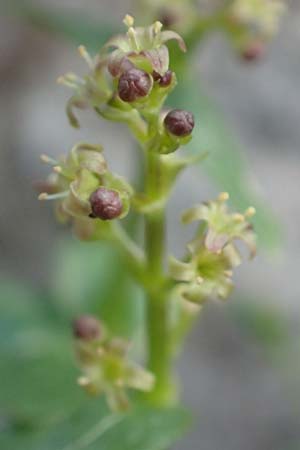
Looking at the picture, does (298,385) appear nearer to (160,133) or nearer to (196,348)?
(196,348)

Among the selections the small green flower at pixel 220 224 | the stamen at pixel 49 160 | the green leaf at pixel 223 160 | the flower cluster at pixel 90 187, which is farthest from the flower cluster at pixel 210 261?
the green leaf at pixel 223 160

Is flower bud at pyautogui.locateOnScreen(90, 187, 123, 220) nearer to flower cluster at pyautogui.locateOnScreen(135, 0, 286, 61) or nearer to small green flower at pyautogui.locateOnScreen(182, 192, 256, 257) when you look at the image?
small green flower at pyautogui.locateOnScreen(182, 192, 256, 257)

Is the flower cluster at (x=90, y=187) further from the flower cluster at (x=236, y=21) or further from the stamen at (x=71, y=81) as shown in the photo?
the flower cluster at (x=236, y=21)

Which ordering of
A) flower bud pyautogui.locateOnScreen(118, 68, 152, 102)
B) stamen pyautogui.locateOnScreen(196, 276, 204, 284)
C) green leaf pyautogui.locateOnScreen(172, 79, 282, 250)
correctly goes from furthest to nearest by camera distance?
green leaf pyautogui.locateOnScreen(172, 79, 282, 250) < stamen pyautogui.locateOnScreen(196, 276, 204, 284) < flower bud pyautogui.locateOnScreen(118, 68, 152, 102)

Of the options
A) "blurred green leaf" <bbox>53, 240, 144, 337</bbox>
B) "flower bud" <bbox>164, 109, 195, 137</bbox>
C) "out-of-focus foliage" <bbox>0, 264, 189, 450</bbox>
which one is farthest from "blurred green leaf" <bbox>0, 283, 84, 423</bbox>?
"flower bud" <bbox>164, 109, 195, 137</bbox>

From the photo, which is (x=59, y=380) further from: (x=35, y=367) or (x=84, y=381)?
(x=84, y=381)

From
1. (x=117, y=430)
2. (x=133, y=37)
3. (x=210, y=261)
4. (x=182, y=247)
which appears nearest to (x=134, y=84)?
(x=133, y=37)
